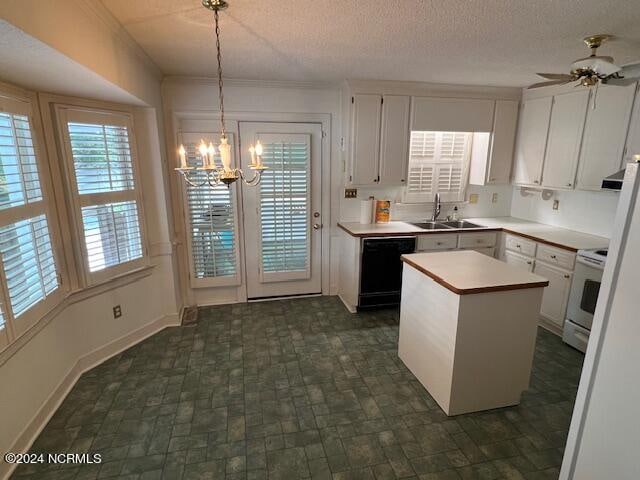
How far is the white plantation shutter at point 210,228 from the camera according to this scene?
379 cm

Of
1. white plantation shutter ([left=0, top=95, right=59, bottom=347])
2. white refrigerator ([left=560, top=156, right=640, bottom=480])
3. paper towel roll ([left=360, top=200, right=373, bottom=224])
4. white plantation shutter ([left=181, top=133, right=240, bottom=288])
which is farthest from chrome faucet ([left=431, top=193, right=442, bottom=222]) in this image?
white plantation shutter ([left=0, top=95, right=59, bottom=347])

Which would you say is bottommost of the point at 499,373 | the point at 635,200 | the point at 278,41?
the point at 499,373

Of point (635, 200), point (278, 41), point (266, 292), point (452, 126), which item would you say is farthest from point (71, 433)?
point (452, 126)

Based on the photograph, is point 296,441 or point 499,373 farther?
point 499,373

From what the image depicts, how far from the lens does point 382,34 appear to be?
7.55ft

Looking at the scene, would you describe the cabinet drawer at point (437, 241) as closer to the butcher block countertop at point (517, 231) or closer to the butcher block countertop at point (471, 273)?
the butcher block countertop at point (517, 231)

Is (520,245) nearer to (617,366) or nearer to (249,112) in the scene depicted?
(617,366)

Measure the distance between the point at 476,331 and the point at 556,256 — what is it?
1757 mm

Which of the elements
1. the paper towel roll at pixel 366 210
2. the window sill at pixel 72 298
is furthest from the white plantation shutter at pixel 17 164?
the paper towel roll at pixel 366 210

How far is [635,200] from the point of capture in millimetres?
1166

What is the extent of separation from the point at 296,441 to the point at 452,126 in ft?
11.7

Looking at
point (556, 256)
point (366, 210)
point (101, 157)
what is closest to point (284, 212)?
point (366, 210)

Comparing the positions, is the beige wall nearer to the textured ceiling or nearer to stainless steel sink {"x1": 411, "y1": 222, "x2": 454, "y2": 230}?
the textured ceiling

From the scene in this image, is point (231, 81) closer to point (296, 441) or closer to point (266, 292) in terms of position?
point (266, 292)
